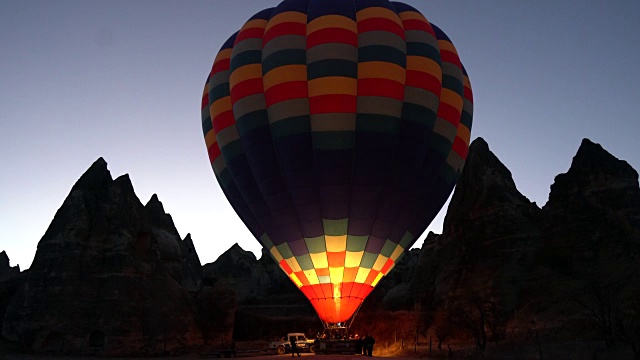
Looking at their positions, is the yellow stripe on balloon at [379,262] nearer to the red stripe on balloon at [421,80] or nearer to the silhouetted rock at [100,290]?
the red stripe on balloon at [421,80]

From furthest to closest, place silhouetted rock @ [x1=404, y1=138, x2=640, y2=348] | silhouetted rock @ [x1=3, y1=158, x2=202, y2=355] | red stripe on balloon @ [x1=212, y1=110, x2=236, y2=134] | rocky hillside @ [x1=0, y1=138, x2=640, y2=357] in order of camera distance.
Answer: silhouetted rock @ [x1=3, y1=158, x2=202, y2=355]
rocky hillside @ [x1=0, y1=138, x2=640, y2=357]
silhouetted rock @ [x1=404, y1=138, x2=640, y2=348]
red stripe on balloon @ [x1=212, y1=110, x2=236, y2=134]

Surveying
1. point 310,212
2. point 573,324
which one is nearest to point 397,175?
point 310,212

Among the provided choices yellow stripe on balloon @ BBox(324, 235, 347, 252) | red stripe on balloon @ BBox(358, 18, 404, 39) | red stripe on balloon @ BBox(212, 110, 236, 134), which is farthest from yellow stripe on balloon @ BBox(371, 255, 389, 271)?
red stripe on balloon @ BBox(358, 18, 404, 39)

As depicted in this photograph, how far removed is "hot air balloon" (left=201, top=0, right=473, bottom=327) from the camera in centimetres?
1797

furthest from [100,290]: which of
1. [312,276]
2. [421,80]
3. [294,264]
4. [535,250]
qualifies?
[535,250]

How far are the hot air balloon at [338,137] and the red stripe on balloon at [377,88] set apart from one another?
0.04 metres

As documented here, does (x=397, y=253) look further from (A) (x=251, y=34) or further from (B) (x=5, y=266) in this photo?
(B) (x=5, y=266)

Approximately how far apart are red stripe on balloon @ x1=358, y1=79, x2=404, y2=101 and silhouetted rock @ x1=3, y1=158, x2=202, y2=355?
19.3 m

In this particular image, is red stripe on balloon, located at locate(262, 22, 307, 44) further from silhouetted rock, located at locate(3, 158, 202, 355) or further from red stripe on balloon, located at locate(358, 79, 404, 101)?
silhouetted rock, located at locate(3, 158, 202, 355)

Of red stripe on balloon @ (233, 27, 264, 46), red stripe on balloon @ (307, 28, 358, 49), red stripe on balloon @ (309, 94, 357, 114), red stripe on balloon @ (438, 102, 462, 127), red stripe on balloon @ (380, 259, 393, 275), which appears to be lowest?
red stripe on balloon @ (380, 259, 393, 275)

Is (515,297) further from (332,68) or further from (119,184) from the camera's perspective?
(119,184)

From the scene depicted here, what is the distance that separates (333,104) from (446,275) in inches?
791

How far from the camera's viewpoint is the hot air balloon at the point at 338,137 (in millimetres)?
17969

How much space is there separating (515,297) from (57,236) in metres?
26.7
